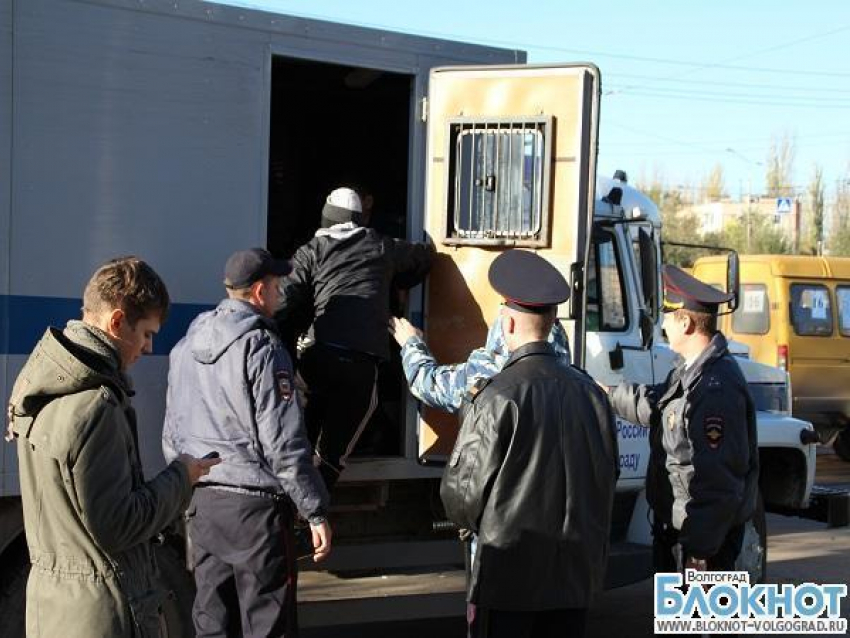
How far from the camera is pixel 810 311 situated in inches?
591

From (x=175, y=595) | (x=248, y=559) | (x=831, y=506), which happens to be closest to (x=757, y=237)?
(x=831, y=506)

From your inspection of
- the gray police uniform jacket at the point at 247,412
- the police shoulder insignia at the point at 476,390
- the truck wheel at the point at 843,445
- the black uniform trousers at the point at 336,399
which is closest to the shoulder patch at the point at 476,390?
the police shoulder insignia at the point at 476,390

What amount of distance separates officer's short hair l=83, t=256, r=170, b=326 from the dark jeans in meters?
1.50

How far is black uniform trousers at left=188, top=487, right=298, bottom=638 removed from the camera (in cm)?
415

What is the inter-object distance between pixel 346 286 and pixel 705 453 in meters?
1.81

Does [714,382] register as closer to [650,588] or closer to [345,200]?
[345,200]

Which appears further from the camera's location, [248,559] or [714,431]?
[714,431]

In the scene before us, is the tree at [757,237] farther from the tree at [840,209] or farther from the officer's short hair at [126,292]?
the officer's short hair at [126,292]

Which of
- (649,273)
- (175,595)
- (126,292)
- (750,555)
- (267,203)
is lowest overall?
(175,595)

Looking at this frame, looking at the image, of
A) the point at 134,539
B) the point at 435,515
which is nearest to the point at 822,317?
the point at 435,515

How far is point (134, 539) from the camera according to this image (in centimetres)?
281

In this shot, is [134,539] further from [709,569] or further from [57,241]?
[709,569]

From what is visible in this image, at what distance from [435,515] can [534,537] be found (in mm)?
2357


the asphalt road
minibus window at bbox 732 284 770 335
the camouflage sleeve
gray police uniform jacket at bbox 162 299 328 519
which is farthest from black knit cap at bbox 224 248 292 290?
minibus window at bbox 732 284 770 335
